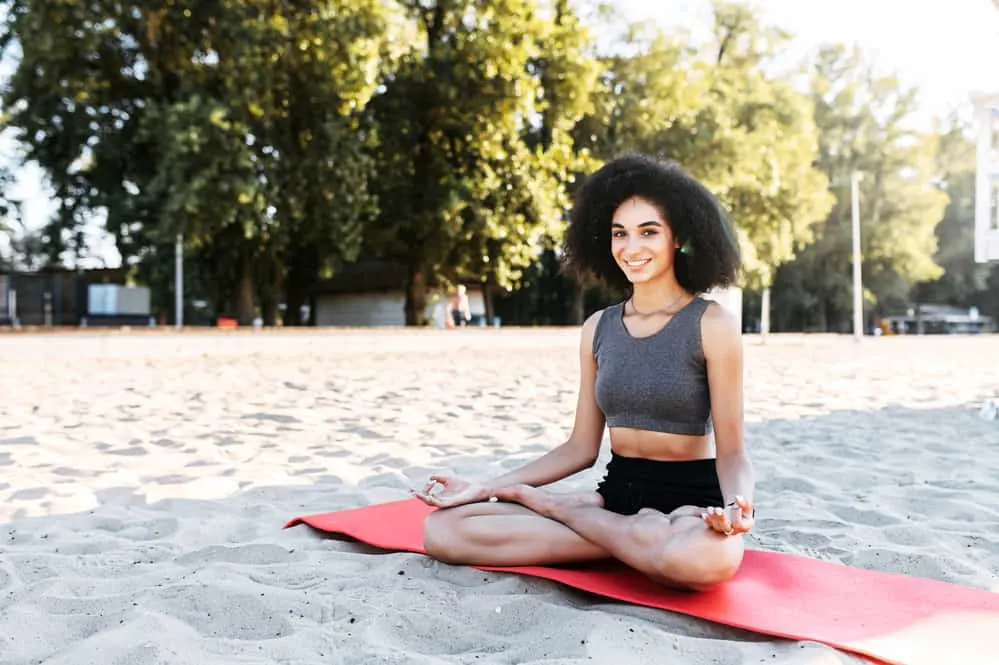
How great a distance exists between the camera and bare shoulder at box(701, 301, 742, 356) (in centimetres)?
282

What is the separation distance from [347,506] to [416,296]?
18336 mm

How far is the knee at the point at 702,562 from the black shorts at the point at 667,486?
→ 27cm

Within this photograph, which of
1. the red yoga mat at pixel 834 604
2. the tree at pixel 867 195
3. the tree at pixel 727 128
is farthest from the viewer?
the tree at pixel 867 195

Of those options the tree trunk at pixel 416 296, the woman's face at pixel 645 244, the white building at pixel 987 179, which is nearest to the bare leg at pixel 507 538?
the woman's face at pixel 645 244

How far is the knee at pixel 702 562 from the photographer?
2.55m

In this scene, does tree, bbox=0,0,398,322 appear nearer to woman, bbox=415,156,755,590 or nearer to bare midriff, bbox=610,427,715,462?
woman, bbox=415,156,755,590

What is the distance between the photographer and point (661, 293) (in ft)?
9.80

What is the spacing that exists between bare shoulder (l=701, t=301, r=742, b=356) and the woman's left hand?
558mm

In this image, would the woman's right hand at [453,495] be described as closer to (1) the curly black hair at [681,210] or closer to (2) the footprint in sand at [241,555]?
(2) the footprint in sand at [241,555]

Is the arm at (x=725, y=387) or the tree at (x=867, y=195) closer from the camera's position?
the arm at (x=725, y=387)

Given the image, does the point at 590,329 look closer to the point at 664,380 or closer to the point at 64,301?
the point at 664,380

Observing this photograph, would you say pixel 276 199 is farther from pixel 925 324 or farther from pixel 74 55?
pixel 925 324

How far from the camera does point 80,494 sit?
4105 mm

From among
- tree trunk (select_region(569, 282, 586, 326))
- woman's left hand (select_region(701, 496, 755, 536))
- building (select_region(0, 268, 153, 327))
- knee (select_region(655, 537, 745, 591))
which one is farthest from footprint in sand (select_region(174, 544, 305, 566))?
tree trunk (select_region(569, 282, 586, 326))
